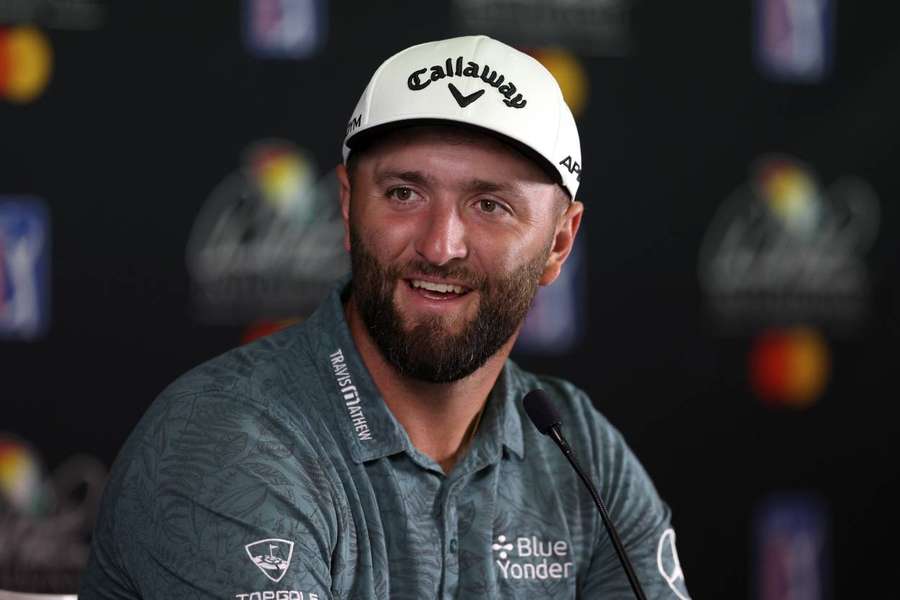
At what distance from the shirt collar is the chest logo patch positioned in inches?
7.6

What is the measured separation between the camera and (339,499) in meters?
1.37

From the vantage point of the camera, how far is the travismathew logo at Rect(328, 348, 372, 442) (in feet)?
4.81

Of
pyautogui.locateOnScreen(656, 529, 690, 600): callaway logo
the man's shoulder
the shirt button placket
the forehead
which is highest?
the forehead

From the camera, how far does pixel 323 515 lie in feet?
4.37

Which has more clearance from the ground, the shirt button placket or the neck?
the neck

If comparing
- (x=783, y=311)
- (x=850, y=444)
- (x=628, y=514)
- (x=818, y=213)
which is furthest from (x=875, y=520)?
(x=628, y=514)

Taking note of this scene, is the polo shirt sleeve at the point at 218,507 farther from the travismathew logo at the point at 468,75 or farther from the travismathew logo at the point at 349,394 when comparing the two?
the travismathew logo at the point at 468,75

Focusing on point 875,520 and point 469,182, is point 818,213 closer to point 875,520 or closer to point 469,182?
point 875,520

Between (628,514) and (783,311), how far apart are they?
158 centimetres

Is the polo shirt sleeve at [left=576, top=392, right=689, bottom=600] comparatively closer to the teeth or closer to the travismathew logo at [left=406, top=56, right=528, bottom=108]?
the teeth

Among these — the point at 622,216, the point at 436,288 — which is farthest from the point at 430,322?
the point at 622,216

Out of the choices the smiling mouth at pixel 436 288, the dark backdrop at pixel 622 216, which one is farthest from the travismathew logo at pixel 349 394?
the dark backdrop at pixel 622 216

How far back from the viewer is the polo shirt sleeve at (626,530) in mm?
1599

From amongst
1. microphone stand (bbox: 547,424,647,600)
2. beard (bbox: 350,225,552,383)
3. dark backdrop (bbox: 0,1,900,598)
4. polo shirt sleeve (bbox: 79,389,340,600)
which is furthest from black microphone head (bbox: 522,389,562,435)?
dark backdrop (bbox: 0,1,900,598)
